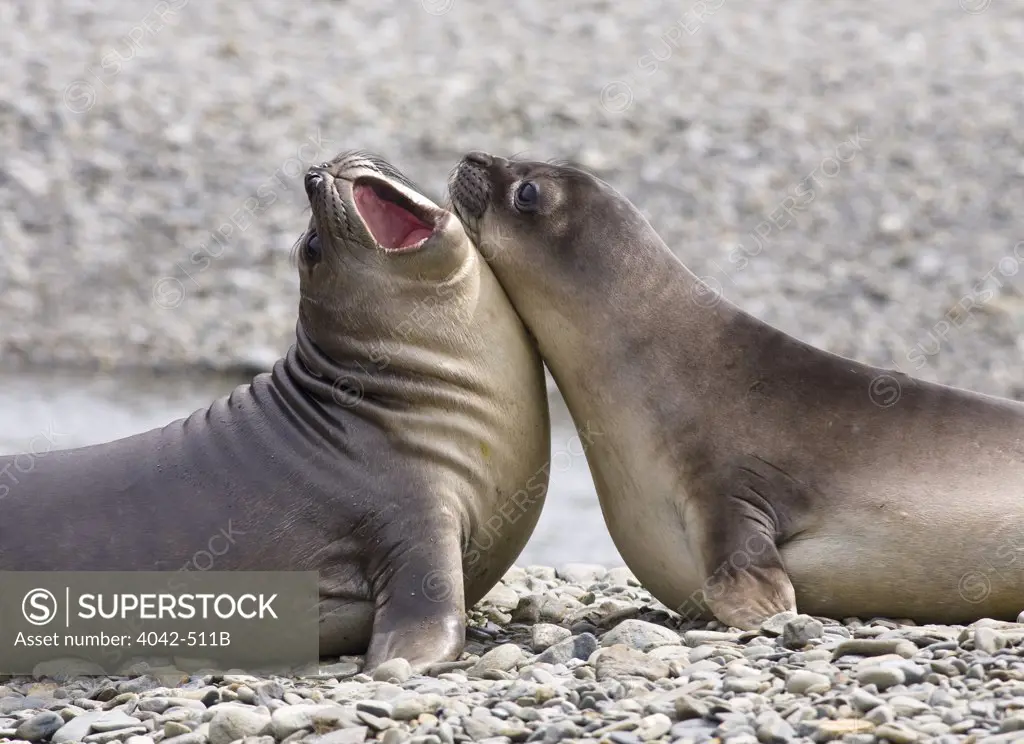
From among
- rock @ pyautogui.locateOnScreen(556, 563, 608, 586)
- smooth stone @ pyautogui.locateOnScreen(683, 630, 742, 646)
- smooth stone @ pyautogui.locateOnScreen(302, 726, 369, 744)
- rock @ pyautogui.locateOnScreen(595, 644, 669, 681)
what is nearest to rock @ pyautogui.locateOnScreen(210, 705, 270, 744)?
smooth stone @ pyautogui.locateOnScreen(302, 726, 369, 744)

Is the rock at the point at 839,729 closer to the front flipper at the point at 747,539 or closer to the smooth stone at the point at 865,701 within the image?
the smooth stone at the point at 865,701

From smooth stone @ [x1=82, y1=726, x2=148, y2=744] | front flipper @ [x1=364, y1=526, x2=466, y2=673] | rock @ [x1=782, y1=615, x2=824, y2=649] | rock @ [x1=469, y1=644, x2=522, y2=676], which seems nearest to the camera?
smooth stone @ [x1=82, y1=726, x2=148, y2=744]

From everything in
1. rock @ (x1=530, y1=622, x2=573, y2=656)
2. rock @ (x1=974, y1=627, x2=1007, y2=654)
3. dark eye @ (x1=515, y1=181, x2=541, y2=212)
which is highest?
dark eye @ (x1=515, y1=181, x2=541, y2=212)

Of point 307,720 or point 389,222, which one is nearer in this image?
point 307,720

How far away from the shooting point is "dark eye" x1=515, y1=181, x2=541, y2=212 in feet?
24.7

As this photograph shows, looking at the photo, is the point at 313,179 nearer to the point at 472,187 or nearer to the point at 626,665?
the point at 472,187

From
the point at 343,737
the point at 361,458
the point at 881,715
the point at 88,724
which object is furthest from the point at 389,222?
the point at 881,715

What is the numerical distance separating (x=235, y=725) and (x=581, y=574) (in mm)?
4529

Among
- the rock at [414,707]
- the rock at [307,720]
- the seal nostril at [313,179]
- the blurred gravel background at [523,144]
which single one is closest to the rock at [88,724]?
the rock at [307,720]

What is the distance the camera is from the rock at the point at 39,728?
223 inches

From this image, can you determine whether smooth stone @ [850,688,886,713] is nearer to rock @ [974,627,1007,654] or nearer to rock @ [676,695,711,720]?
rock @ [676,695,711,720]

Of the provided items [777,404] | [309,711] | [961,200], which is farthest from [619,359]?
[961,200]

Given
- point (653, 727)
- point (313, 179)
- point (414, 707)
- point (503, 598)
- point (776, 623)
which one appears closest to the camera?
point (653, 727)

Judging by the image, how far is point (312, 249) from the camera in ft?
23.5
